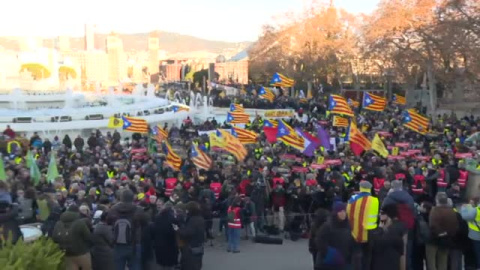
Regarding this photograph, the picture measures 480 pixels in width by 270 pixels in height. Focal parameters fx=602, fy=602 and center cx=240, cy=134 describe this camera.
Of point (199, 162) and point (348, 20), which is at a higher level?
point (348, 20)

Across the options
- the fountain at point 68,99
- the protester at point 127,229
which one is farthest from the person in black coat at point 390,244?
the fountain at point 68,99

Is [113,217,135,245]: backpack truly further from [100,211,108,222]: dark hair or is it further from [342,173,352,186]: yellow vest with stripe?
[342,173,352,186]: yellow vest with stripe

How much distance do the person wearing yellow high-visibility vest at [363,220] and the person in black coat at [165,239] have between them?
2.51 m

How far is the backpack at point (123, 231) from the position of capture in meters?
8.33

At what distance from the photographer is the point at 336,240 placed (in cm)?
736

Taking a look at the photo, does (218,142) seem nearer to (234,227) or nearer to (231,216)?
(231,216)

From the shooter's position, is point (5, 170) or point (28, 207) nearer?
point (28, 207)

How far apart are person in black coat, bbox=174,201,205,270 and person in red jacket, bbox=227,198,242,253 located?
2.26 metres

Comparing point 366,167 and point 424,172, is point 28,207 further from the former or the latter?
point 424,172

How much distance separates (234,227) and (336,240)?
3872 mm

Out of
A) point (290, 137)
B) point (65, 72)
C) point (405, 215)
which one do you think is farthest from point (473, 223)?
point (65, 72)

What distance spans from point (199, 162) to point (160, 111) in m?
22.3

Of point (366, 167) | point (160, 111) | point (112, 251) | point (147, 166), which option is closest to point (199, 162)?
point (147, 166)

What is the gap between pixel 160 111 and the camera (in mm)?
36531
